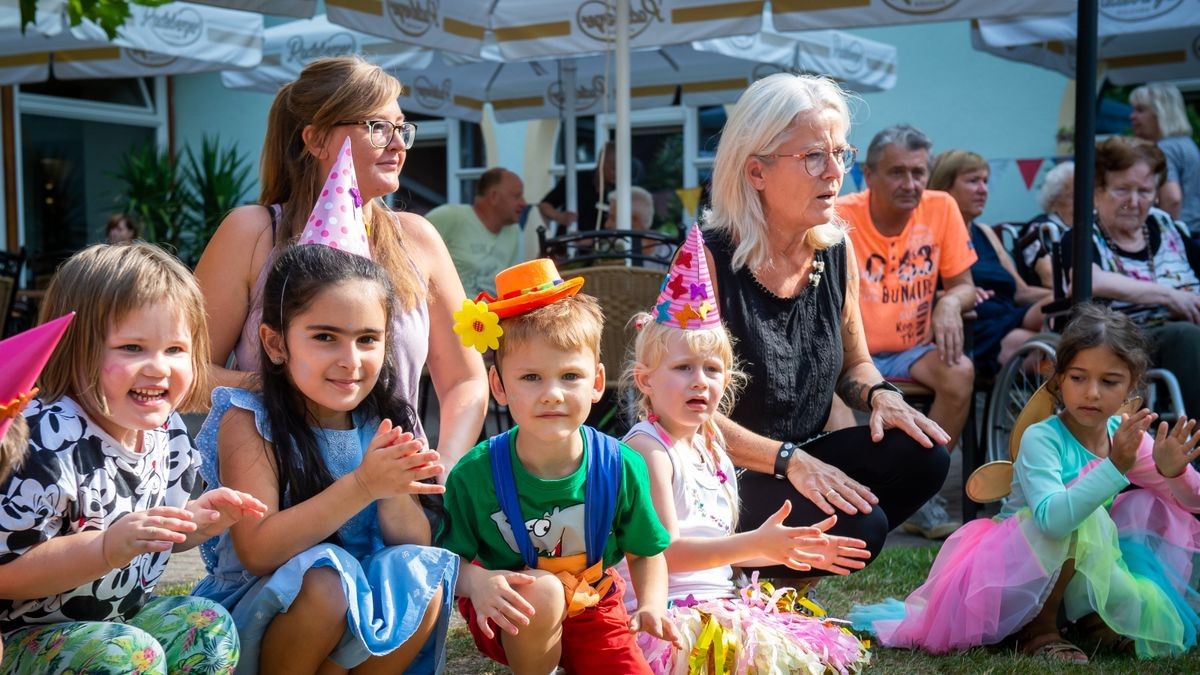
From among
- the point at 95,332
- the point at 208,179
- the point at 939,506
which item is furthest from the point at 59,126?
the point at 95,332

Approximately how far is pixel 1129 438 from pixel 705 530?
109 centimetres

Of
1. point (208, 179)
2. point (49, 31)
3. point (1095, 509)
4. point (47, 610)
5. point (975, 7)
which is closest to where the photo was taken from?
point (47, 610)

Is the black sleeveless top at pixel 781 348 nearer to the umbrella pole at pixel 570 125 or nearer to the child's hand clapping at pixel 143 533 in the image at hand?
the child's hand clapping at pixel 143 533

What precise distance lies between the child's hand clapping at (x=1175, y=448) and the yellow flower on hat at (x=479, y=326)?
5.50ft

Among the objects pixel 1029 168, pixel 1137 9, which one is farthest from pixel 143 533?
pixel 1029 168

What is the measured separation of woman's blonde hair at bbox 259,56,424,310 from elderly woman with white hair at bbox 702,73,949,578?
824 mm

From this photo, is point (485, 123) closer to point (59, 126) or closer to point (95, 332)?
point (59, 126)

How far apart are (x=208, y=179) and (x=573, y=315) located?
1079cm

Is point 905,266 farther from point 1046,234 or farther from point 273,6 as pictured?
point 273,6

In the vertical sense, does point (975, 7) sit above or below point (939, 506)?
above

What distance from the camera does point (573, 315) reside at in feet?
7.79

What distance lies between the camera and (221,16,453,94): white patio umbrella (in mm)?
8242

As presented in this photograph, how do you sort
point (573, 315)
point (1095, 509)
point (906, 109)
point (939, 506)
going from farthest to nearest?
point (906, 109)
point (939, 506)
point (1095, 509)
point (573, 315)

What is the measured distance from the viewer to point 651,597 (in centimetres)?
237
